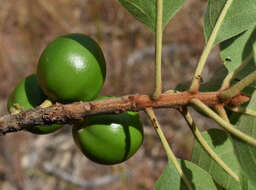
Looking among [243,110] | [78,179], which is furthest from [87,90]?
[78,179]

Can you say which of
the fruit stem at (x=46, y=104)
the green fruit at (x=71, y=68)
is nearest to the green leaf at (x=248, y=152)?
the green fruit at (x=71, y=68)

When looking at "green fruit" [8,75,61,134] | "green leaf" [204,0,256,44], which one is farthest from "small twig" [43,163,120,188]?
"green leaf" [204,0,256,44]

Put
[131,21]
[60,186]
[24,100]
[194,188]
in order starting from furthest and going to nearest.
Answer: [131,21] → [60,186] → [24,100] → [194,188]

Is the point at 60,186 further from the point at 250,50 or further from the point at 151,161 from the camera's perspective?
the point at 250,50

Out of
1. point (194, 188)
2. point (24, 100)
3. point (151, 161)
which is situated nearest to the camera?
point (194, 188)

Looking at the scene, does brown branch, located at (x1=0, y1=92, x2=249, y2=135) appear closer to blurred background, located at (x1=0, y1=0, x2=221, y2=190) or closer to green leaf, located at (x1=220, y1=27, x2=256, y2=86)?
green leaf, located at (x1=220, y1=27, x2=256, y2=86)

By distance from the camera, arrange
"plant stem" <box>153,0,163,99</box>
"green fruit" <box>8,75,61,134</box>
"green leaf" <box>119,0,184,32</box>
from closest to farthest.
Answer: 1. "plant stem" <box>153,0,163,99</box>
2. "green leaf" <box>119,0,184,32</box>
3. "green fruit" <box>8,75,61,134</box>

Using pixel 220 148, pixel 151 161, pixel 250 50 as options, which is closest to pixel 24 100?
pixel 220 148

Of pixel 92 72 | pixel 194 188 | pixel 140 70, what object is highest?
pixel 140 70
